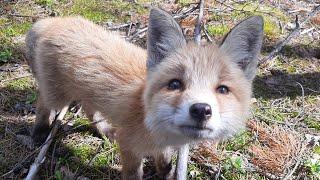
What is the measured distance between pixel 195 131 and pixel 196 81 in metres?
0.43

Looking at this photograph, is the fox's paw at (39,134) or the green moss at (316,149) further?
the fox's paw at (39,134)

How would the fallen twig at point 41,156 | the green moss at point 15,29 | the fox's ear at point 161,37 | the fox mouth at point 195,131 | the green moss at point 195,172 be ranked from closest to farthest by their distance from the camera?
the fox mouth at point 195,131 → the fox's ear at point 161,37 → the fallen twig at point 41,156 → the green moss at point 195,172 → the green moss at point 15,29

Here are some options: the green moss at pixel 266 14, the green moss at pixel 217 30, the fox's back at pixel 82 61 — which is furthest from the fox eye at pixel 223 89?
the green moss at pixel 266 14

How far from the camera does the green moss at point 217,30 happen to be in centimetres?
711

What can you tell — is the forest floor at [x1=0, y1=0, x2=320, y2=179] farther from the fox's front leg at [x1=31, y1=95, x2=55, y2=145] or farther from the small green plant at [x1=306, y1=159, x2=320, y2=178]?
the fox's front leg at [x1=31, y1=95, x2=55, y2=145]

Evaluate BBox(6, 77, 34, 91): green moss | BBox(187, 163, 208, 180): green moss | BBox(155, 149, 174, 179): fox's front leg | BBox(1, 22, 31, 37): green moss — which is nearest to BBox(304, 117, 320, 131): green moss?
BBox(187, 163, 208, 180): green moss

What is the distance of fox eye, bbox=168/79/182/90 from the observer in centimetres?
364

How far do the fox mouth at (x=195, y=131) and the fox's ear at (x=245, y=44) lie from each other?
842 millimetres

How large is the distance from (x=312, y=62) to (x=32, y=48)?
410 centimetres

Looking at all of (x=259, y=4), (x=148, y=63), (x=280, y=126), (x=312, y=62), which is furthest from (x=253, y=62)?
(x=259, y=4)

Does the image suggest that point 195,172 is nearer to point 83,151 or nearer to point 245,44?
point 83,151

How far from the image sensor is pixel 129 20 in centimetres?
750

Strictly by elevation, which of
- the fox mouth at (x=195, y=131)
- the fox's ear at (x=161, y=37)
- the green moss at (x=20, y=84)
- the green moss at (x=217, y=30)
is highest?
the fox's ear at (x=161, y=37)

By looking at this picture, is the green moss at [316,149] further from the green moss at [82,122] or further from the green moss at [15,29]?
the green moss at [15,29]
